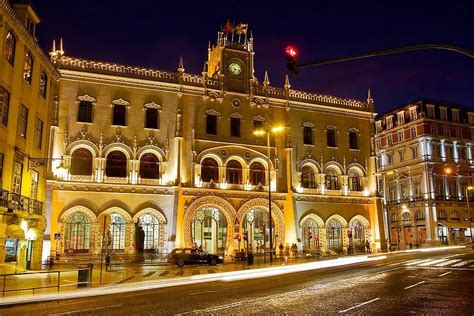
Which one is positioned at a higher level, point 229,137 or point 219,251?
point 229,137

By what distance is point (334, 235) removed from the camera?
47.8 meters

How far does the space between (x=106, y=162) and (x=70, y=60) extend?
9.08 m

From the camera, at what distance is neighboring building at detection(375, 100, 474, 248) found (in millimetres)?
64938

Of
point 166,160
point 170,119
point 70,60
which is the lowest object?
point 166,160

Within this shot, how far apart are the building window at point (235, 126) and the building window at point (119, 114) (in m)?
9.86

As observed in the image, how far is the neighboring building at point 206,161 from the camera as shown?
38.8 m

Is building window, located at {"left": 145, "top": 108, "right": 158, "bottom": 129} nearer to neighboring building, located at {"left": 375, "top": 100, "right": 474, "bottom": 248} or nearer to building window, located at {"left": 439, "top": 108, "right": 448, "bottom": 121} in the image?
neighboring building, located at {"left": 375, "top": 100, "right": 474, "bottom": 248}

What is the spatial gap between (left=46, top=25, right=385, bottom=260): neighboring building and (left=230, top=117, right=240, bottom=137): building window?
0.33ft

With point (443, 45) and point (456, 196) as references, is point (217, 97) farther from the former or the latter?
point (456, 196)

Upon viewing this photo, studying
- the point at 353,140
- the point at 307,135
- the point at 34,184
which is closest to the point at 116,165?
the point at 34,184

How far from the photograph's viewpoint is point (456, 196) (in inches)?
2630

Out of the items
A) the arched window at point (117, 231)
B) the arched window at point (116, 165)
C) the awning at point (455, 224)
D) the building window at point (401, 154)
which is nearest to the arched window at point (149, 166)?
the arched window at point (116, 165)

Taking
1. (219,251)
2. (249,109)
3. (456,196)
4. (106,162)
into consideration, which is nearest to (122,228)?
(106,162)

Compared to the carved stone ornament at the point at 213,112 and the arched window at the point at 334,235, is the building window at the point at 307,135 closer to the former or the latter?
the arched window at the point at 334,235
